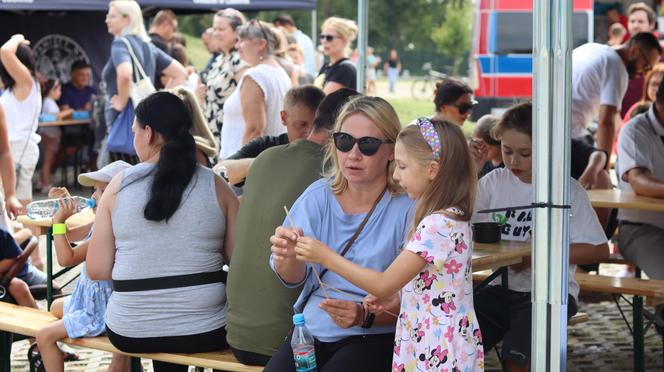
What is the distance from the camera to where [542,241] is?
3.20 metres

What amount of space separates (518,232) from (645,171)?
145 centimetres

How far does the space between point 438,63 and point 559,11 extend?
38.9 metres

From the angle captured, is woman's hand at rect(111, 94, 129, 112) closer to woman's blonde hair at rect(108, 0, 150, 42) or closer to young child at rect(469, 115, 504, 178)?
woman's blonde hair at rect(108, 0, 150, 42)

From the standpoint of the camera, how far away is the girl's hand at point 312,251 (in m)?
3.12

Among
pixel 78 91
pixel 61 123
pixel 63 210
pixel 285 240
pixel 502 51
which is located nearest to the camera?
pixel 285 240

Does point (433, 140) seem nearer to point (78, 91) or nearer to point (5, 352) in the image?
point (5, 352)

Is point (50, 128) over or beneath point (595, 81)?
beneath

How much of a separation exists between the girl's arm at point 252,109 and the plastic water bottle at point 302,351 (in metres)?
3.33

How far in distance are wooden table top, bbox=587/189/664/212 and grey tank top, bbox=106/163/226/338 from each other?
2153 millimetres

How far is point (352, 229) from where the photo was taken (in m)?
3.54

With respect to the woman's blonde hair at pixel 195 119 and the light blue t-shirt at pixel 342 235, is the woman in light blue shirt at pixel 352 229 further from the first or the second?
the woman's blonde hair at pixel 195 119

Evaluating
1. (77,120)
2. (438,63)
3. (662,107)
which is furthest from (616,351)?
(438,63)

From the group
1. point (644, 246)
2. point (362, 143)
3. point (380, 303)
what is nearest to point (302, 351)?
point (380, 303)

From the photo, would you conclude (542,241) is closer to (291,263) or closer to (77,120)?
(291,263)
